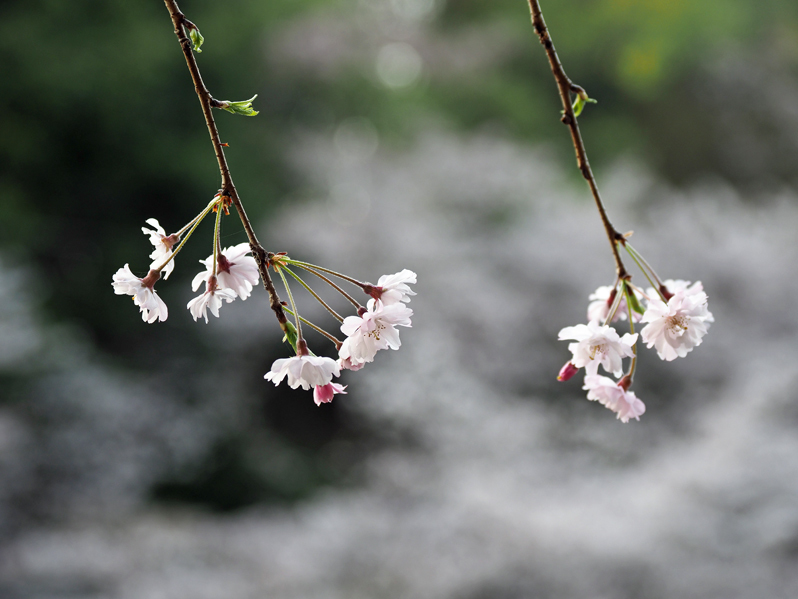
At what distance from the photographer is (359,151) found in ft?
14.3

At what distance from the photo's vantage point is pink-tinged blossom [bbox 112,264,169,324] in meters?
0.45

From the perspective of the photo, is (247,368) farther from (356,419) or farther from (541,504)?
(541,504)

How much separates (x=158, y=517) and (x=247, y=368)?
980 millimetres

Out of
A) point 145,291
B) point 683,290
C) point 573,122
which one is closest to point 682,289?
point 683,290

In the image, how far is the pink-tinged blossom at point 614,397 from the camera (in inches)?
20.6

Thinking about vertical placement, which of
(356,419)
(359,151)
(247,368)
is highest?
(359,151)

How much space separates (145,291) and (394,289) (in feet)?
0.54

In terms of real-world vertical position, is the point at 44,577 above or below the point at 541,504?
below

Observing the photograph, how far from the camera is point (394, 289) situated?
467 mm

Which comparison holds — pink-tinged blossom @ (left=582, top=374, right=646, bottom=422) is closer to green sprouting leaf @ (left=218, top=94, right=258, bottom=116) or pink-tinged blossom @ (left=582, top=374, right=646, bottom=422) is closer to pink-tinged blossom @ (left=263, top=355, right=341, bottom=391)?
pink-tinged blossom @ (left=263, top=355, right=341, bottom=391)

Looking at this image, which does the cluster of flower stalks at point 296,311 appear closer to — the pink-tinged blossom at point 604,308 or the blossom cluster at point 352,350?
the blossom cluster at point 352,350

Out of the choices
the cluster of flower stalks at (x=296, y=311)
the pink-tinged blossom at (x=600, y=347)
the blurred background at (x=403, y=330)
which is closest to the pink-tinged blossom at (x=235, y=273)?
the cluster of flower stalks at (x=296, y=311)

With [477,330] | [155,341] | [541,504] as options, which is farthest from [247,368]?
[541,504]

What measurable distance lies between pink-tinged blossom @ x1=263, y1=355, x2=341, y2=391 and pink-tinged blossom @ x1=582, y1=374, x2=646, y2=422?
0.20 m
